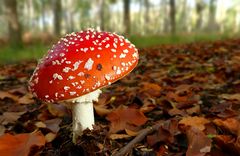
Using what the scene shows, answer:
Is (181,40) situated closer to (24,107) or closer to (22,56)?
(22,56)

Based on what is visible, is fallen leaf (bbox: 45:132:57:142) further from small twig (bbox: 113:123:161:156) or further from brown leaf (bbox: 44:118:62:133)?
small twig (bbox: 113:123:161:156)

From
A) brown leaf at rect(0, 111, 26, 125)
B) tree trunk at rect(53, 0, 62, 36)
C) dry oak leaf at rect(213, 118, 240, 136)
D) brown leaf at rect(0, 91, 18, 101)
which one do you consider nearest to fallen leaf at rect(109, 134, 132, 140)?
dry oak leaf at rect(213, 118, 240, 136)

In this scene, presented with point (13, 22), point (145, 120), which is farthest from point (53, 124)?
point (13, 22)

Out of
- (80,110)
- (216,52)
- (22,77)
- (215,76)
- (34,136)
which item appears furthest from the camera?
(216,52)

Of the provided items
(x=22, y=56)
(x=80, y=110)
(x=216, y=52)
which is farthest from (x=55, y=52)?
(x=22, y=56)

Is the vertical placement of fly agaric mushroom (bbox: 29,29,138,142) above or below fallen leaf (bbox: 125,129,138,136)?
above

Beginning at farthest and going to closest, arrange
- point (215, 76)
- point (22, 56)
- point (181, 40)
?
point (181, 40)
point (22, 56)
point (215, 76)
